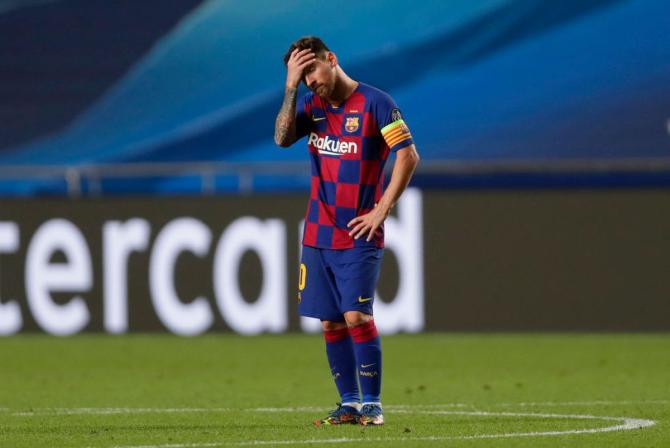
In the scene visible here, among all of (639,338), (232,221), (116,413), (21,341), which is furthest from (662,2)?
(116,413)

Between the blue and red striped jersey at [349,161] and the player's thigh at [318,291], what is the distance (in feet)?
0.30

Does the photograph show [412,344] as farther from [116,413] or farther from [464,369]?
[116,413]

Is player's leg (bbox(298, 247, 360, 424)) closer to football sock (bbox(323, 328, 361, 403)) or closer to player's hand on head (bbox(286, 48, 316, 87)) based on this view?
football sock (bbox(323, 328, 361, 403))

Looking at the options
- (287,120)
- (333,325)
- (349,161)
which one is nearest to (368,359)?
(333,325)

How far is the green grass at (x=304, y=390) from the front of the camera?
754 centimetres

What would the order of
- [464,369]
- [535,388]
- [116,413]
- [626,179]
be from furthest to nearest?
[626,179] → [464,369] → [535,388] → [116,413]

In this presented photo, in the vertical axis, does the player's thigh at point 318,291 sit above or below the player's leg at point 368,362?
above

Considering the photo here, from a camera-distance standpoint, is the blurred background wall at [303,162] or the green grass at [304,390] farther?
the blurred background wall at [303,162]

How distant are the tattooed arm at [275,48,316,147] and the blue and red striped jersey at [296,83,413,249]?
0.17 m

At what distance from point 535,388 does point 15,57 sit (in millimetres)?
9237

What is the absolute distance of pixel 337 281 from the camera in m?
8.07

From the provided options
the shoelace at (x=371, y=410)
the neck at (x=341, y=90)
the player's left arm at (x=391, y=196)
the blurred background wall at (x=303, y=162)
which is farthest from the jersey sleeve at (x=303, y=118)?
the blurred background wall at (x=303, y=162)

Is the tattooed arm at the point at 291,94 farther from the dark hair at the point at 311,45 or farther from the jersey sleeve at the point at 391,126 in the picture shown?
the jersey sleeve at the point at 391,126

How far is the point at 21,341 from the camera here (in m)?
15.5
